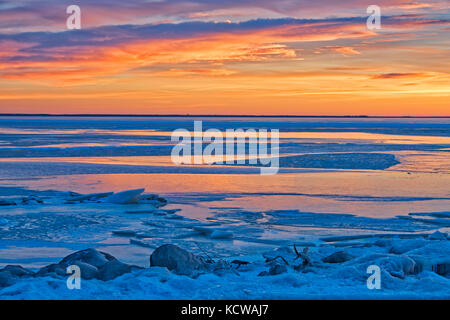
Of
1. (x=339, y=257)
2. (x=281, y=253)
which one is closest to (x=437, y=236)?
(x=339, y=257)

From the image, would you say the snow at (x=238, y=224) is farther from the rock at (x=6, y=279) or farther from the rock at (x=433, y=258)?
the rock at (x=6, y=279)

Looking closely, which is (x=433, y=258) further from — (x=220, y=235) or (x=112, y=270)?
(x=112, y=270)

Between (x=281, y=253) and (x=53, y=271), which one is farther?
(x=281, y=253)

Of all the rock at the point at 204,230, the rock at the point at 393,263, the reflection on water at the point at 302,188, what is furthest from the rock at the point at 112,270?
the reflection on water at the point at 302,188

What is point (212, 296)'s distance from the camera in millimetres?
4754

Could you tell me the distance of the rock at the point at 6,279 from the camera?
524cm

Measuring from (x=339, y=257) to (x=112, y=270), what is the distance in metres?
2.44

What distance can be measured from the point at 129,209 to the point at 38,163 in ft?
29.3

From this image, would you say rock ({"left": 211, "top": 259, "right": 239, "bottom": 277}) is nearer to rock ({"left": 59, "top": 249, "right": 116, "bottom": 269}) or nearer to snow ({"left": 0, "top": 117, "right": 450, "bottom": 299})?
snow ({"left": 0, "top": 117, "right": 450, "bottom": 299})

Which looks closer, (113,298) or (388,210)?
(113,298)

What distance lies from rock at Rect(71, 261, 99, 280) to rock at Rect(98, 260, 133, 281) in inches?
2.1

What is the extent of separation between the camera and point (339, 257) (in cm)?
634
